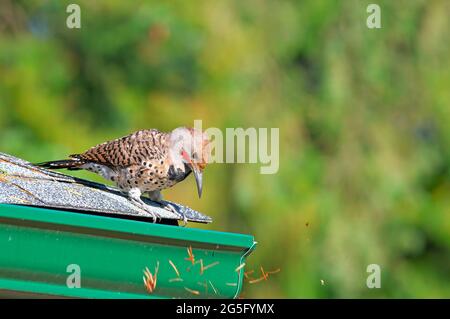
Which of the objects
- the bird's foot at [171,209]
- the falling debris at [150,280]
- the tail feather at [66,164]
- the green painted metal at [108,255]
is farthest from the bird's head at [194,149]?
the falling debris at [150,280]

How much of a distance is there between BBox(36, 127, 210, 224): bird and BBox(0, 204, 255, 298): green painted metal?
819 millimetres

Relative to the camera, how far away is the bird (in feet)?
21.6

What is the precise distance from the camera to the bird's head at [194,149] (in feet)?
21.4

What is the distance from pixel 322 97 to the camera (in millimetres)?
15383

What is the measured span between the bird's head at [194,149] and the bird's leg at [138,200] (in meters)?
0.31

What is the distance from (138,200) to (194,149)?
1.29ft

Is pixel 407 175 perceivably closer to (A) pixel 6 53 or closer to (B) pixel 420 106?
(B) pixel 420 106

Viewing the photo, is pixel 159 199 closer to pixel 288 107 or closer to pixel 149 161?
pixel 149 161

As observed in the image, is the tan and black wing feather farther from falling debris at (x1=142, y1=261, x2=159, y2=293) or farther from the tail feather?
falling debris at (x1=142, y1=261, x2=159, y2=293)

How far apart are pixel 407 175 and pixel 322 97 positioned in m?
1.48

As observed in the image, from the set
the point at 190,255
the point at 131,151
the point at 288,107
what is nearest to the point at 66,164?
the point at 131,151

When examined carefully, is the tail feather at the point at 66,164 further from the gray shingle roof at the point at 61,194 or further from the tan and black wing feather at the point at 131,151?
the gray shingle roof at the point at 61,194

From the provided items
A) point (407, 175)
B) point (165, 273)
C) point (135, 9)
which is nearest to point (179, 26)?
point (135, 9)
